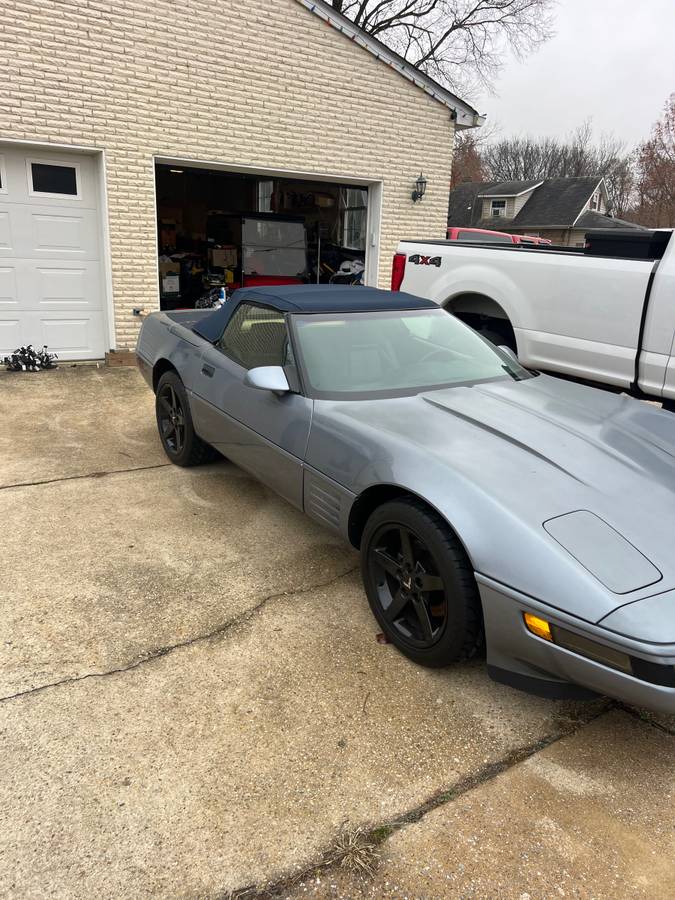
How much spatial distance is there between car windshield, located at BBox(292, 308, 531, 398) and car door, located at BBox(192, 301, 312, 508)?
0.15 meters

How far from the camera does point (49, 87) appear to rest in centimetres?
782

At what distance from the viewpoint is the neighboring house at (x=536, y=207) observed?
148ft

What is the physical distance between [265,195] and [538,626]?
1405 centimetres

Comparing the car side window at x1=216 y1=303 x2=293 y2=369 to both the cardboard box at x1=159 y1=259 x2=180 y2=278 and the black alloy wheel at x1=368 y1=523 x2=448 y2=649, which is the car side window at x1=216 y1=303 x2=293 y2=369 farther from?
the cardboard box at x1=159 y1=259 x2=180 y2=278

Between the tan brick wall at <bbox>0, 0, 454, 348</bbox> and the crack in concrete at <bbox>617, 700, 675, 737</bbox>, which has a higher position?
the tan brick wall at <bbox>0, 0, 454, 348</bbox>

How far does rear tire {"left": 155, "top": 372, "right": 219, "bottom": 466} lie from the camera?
4.65 meters

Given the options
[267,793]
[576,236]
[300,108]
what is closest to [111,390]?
[300,108]

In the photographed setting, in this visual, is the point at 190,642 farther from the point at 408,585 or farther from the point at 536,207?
the point at 536,207

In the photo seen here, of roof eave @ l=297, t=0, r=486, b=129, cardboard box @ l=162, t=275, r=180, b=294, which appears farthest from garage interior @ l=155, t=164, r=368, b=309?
roof eave @ l=297, t=0, r=486, b=129

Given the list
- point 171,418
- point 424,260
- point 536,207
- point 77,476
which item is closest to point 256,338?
point 171,418

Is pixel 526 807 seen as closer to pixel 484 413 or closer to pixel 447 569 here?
A: pixel 447 569

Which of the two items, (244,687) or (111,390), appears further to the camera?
(111,390)

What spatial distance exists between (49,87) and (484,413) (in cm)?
756

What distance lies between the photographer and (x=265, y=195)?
572 inches
